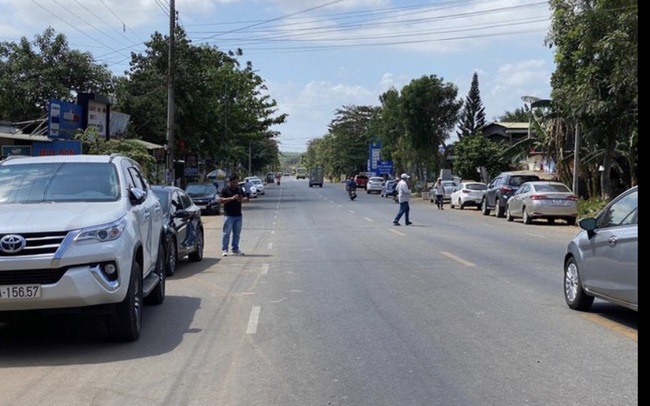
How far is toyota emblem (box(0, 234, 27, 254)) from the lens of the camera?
6.85 meters

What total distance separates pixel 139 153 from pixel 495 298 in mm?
18360

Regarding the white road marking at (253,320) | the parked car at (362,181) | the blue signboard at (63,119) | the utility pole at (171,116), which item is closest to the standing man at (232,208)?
the white road marking at (253,320)

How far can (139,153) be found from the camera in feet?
85.7

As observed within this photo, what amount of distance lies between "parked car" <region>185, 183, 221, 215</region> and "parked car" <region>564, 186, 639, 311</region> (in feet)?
88.3

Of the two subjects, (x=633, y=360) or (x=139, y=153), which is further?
(x=139, y=153)

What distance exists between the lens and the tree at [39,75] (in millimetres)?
38281

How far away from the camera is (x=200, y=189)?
35781 millimetres

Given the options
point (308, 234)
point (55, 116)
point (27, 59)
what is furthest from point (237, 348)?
point (27, 59)

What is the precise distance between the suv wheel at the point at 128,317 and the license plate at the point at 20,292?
83 centimetres

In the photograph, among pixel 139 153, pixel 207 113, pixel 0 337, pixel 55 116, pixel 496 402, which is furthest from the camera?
pixel 207 113

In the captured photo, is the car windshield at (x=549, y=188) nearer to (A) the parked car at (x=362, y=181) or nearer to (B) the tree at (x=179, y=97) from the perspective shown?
(B) the tree at (x=179, y=97)

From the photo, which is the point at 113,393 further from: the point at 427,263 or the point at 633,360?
the point at 427,263

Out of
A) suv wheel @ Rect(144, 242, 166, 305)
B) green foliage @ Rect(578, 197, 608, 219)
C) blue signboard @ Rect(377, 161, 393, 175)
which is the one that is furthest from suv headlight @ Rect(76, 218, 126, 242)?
blue signboard @ Rect(377, 161, 393, 175)

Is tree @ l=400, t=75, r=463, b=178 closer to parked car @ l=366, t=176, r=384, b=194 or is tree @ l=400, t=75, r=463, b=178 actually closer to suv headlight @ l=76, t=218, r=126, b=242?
parked car @ l=366, t=176, r=384, b=194
